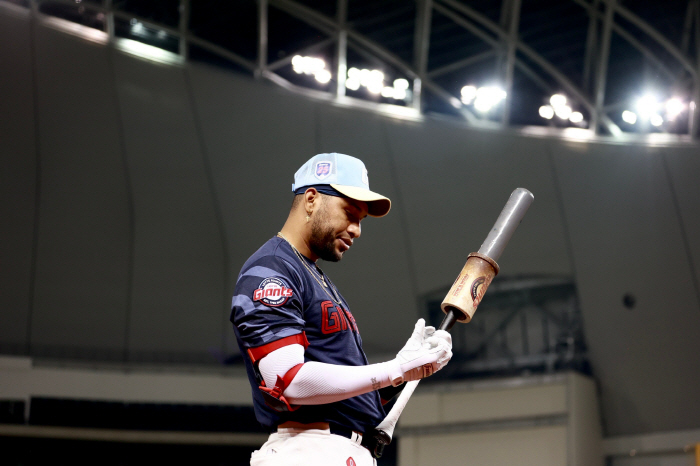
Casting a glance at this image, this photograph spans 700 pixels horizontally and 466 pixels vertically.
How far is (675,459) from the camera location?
15.2 metres

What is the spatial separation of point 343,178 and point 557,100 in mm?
15173

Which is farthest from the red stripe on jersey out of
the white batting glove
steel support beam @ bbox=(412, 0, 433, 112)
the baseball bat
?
steel support beam @ bbox=(412, 0, 433, 112)

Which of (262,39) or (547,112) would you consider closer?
(262,39)

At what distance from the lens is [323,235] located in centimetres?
269

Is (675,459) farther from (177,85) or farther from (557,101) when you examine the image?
(177,85)

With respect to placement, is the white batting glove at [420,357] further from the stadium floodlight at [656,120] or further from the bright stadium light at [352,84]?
the stadium floodlight at [656,120]

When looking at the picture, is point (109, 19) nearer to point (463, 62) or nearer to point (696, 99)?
point (463, 62)

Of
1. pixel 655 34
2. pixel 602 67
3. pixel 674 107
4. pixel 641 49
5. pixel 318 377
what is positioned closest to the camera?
pixel 318 377

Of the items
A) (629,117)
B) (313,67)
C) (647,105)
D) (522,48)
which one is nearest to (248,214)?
(313,67)

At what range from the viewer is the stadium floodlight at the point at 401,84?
56.3 ft

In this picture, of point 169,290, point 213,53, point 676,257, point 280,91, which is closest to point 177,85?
point 213,53

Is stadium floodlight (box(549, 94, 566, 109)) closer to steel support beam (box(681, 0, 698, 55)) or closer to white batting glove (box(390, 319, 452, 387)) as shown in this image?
steel support beam (box(681, 0, 698, 55))

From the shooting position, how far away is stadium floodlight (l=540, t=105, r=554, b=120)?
17.1 m

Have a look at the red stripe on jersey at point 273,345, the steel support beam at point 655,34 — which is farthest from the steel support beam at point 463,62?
the red stripe on jersey at point 273,345
